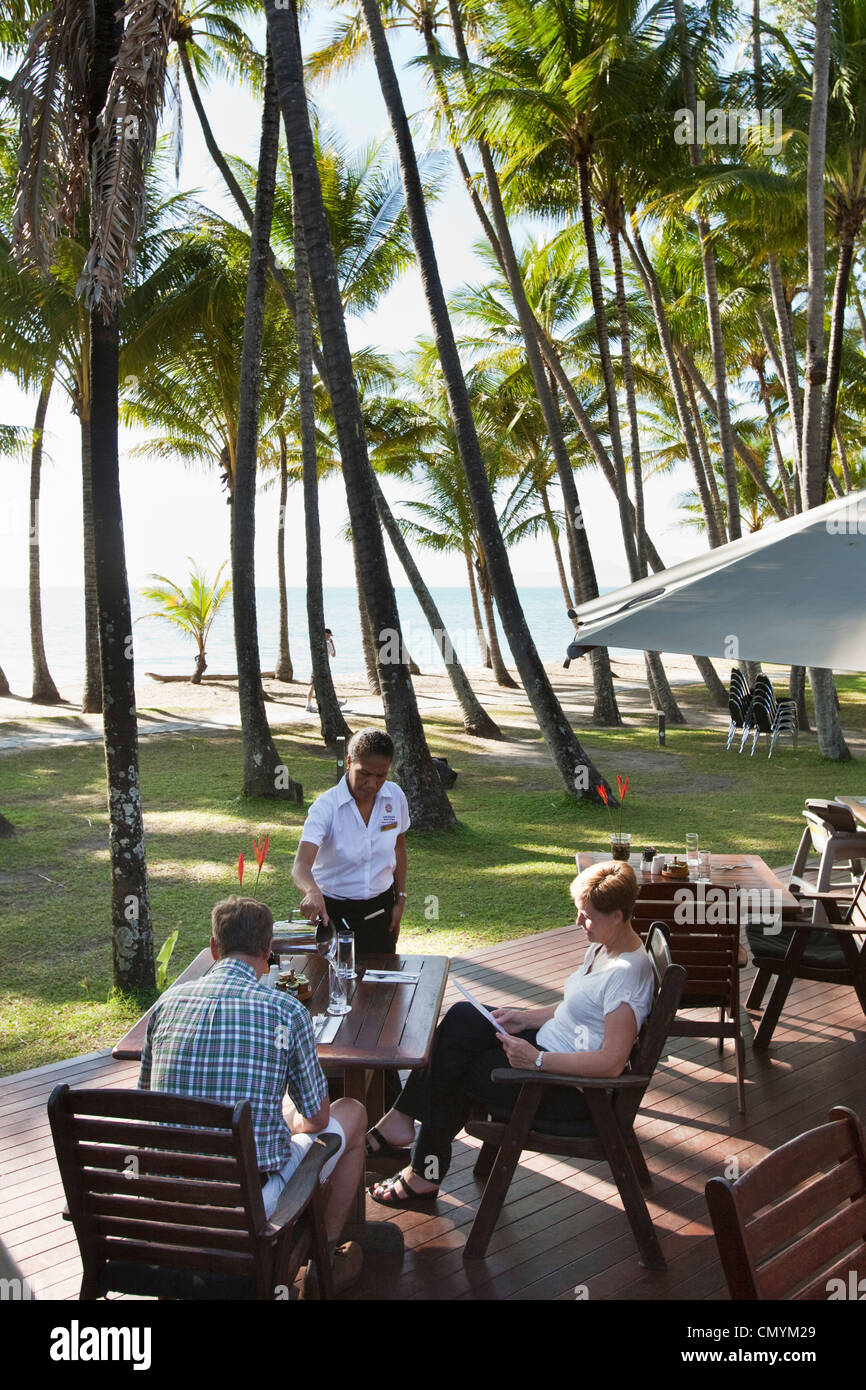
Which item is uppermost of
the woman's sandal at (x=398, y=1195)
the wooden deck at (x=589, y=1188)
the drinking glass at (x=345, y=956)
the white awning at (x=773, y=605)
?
the white awning at (x=773, y=605)

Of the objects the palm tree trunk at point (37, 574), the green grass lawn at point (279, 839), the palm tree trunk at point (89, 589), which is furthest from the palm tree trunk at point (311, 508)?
the palm tree trunk at point (37, 574)

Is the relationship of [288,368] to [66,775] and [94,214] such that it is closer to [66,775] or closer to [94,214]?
[66,775]

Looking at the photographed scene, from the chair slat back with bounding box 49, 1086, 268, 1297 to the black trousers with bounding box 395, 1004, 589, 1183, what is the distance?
3.73 feet

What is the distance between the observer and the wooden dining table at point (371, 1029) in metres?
3.18

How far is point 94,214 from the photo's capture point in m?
5.62

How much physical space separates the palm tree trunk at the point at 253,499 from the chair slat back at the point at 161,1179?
358 inches

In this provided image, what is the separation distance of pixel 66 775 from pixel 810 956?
11.0 m

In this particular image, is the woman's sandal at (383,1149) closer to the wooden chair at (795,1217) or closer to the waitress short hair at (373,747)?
the waitress short hair at (373,747)

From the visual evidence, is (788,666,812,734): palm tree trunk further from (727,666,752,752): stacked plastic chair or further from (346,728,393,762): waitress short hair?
(346,728,393,762): waitress short hair

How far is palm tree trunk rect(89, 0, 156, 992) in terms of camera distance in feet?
18.6

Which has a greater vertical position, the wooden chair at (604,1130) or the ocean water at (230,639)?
the ocean water at (230,639)

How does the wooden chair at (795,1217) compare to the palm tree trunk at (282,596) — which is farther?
the palm tree trunk at (282,596)

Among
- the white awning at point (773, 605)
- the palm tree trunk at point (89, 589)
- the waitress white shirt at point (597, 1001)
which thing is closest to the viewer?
the white awning at point (773, 605)
